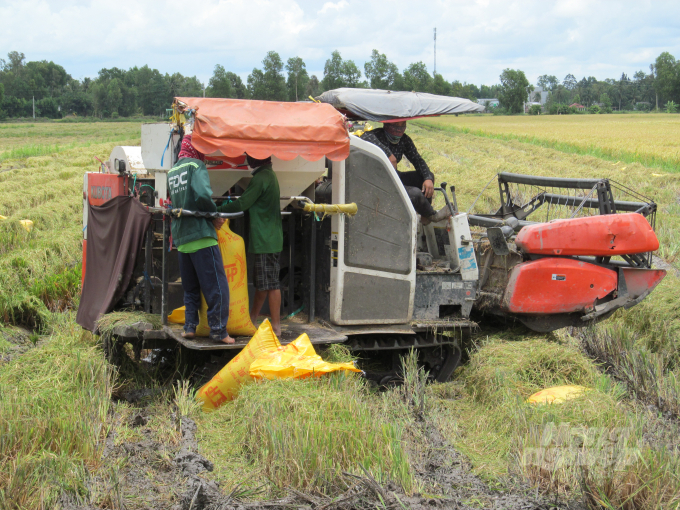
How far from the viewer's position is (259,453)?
12.4 feet

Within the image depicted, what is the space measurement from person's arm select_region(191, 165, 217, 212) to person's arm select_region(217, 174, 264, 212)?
342mm

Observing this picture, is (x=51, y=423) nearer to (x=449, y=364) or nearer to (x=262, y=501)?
(x=262, y=501)

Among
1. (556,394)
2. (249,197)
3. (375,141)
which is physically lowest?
(556,394)

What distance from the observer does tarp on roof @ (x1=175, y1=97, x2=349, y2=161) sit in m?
4.65

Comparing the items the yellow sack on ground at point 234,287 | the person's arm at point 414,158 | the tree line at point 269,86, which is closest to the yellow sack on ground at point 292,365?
the yellow sack on ground at point 234,287

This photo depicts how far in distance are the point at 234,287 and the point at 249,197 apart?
2.31ft

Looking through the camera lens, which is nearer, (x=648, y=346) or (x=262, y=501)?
(x=262, y=501)

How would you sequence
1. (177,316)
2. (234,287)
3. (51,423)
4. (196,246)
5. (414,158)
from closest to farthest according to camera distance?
(51,423), (196,246), (234,287), (177,316), (414,158)

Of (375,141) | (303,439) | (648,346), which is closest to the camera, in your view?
(303,439)

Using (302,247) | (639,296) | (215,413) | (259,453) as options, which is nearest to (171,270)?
(302,247)

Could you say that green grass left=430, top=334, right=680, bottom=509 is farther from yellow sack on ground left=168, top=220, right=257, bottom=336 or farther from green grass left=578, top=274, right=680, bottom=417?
yellow sack on ground left=168, top=220, right=257, bottom=336

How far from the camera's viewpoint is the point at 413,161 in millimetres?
6531

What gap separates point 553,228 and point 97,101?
9785 centimetres

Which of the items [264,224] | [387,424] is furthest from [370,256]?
[387,424]
